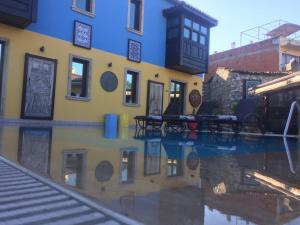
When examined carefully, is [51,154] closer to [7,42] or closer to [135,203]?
[135,203]

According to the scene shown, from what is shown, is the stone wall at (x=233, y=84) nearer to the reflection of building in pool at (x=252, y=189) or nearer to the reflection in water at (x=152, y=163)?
the reflection in water at (x=152, y=163)

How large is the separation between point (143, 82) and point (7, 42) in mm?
6281

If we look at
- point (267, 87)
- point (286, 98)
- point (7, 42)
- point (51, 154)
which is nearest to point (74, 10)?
point (7, 42)

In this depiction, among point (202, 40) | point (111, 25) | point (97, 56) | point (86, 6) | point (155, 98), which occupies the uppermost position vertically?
point (86, 6)

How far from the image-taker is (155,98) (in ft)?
53.0

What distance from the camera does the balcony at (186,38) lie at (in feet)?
53.5

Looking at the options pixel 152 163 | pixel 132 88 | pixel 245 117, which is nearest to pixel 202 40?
pixel 132 88

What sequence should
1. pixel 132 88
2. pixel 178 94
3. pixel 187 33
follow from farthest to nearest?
1. pixel 178 94
2. pixel 187 33
3. pixel 132 88

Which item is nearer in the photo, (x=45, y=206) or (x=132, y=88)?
(x=45, y=206)

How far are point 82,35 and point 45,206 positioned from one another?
11.7m

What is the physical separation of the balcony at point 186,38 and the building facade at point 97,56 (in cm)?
5

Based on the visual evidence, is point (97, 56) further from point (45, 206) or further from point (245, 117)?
point (45, 206)

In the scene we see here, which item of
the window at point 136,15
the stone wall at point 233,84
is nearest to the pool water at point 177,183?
the window at point 136,15

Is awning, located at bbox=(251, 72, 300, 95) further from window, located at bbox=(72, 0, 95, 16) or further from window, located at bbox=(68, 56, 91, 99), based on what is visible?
window, located at bbox=(72, 0, 95, 16)
